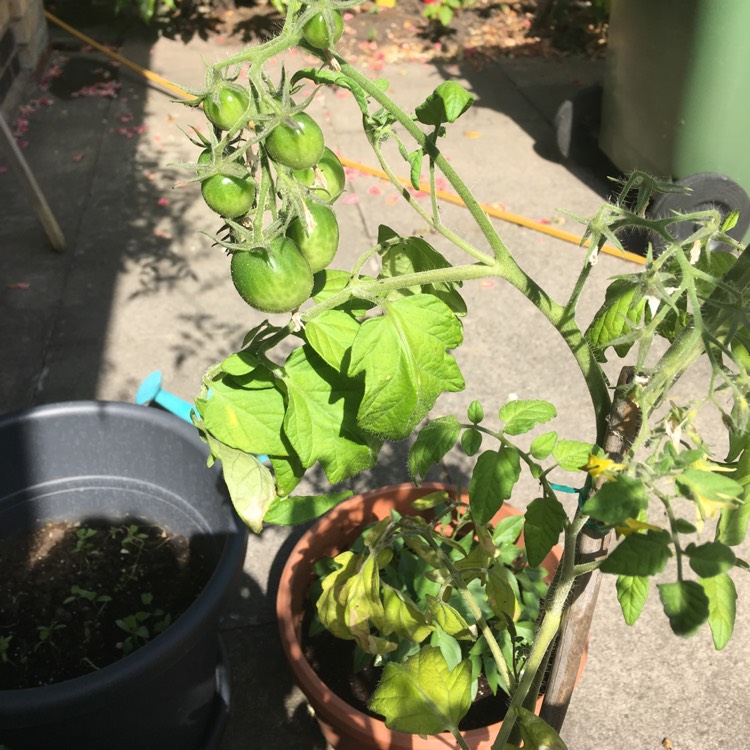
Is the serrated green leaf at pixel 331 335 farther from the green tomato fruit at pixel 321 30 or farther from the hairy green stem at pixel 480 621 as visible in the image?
the hairy green stem at pixel 480 621

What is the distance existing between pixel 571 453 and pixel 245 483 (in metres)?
0.43

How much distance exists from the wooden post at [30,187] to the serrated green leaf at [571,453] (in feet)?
9.20

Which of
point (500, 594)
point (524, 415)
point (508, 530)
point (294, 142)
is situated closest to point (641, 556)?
point (524, 415)

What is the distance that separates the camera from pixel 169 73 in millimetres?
4953

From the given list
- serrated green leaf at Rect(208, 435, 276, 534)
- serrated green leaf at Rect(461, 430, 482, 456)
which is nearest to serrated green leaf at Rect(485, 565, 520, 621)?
serrated green leaf at Rect(461, 430, 482, 456)

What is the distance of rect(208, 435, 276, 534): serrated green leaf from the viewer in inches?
Result: 42.0

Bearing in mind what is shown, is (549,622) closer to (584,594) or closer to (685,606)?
(584,594)

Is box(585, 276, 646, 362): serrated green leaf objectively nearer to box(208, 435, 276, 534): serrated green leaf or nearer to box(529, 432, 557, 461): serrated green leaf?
box(529, 432, 557, 461): serrated green leaf

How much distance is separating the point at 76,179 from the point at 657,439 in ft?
12.3

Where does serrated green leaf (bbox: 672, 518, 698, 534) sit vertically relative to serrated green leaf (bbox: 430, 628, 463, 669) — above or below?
above

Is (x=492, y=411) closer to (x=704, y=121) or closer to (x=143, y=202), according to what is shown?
(x=704, y=121)

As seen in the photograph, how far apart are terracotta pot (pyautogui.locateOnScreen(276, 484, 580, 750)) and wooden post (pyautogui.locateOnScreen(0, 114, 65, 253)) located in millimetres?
2089

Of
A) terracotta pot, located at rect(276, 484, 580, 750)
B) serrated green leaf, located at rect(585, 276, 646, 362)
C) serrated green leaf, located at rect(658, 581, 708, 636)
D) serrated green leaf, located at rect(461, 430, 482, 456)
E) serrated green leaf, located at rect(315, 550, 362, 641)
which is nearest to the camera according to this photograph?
serrated green leaf, located at rect(658, 581, 708, 636)

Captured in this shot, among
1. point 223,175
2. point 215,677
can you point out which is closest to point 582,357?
point 223,175
